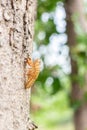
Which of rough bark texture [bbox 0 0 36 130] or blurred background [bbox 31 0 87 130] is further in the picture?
blurred background [bbox 31 0 87 130]

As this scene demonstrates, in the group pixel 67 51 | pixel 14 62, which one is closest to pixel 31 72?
pixel 14 62

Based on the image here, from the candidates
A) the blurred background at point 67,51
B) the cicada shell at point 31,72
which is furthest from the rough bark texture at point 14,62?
the blurred background at point 67,51

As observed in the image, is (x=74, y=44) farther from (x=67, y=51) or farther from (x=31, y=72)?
(x=31, y=72)

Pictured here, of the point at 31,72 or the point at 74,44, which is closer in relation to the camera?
the point at 31,72

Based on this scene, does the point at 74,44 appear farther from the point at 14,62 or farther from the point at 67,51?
the point at 14,62

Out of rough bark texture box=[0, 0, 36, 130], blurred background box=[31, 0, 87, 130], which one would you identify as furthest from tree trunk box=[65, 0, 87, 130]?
rough bark texture box=[0, 0, 36, 130]

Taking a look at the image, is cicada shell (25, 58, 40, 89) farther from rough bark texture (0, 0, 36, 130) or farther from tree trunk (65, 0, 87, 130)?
tree trunk (65, 0, 87, 130)

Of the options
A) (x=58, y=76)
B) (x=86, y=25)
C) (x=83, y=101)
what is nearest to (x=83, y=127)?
(x=83, y=101)

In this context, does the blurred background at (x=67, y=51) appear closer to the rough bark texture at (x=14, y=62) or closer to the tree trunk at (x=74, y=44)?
the tree trunk at (x=74, y=44)

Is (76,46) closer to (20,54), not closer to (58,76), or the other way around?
(58,76)
